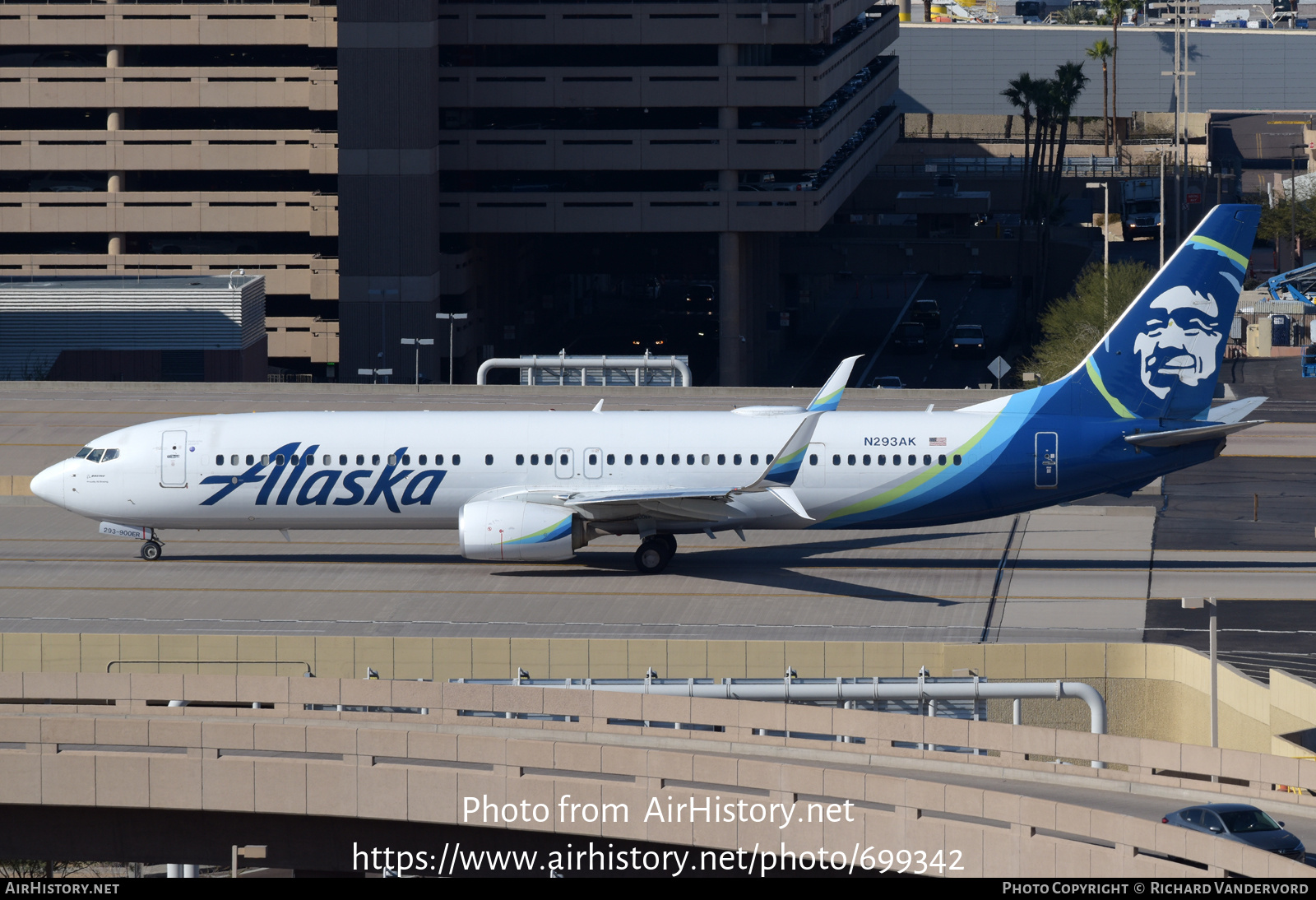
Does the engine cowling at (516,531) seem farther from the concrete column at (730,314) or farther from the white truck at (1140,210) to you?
the white truck at (1140,210)

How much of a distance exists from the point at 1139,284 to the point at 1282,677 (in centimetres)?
6081

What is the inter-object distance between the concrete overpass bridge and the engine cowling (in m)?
12.2

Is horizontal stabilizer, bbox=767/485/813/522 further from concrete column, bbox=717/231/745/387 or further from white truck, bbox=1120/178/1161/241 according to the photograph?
white truck, bbox=1120/178/1161/241

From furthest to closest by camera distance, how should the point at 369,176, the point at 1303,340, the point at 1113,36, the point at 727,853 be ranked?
the point at 1113,36, the point at 369,176, the point at 1303,340, the point at 727,853

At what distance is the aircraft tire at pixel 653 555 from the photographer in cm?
4775

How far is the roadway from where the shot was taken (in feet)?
141

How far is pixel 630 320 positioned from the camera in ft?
465

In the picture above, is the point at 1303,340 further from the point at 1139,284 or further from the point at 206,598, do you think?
the point at 206,598

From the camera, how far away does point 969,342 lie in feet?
396

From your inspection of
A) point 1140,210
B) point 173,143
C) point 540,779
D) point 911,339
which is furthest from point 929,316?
point 540,779

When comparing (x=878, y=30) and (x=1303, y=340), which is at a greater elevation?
(x=878, y=30)

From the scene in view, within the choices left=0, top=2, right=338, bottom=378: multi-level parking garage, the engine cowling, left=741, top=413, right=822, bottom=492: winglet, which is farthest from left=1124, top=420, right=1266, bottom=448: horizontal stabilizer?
left=0, top=2, right=338, bottom=378: multi-level parking garage

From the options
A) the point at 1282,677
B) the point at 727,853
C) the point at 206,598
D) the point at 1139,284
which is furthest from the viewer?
the point at 1139,284

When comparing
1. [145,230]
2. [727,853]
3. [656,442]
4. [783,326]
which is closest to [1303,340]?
[783,326]
